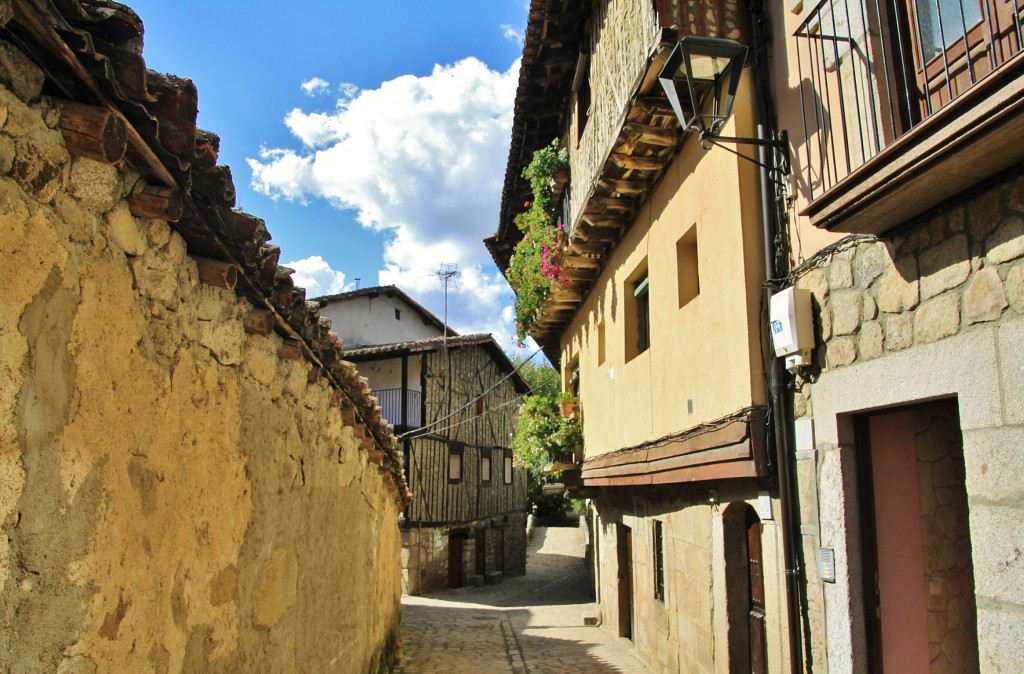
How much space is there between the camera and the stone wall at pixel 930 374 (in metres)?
3.16

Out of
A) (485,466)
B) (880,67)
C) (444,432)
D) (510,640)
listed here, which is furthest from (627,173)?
(485,466)

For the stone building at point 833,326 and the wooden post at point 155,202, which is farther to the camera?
the stone building at point 833,326

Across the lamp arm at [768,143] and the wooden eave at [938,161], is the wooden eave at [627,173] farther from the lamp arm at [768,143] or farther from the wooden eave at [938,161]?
the wooden eave at [938,161]

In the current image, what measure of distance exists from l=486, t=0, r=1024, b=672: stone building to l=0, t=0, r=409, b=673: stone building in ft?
9.60

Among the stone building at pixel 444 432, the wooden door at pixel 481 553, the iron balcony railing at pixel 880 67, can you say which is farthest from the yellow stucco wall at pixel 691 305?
the wooden door at pixel 481 553

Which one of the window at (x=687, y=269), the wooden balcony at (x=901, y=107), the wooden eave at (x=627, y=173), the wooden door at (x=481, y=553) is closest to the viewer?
the wooden balcony at (x=901, y=107)

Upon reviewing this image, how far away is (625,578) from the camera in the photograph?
10688 millimetres

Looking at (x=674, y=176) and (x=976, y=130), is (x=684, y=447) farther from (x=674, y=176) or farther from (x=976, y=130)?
(x=976, y=130)

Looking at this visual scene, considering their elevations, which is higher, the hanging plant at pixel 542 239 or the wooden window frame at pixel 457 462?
the hanging plant at pixel 542 239

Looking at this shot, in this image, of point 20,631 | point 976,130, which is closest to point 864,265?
point 976,130

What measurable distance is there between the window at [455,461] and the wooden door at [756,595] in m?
16.8

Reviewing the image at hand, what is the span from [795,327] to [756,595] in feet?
7.97

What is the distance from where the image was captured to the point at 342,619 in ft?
19.1

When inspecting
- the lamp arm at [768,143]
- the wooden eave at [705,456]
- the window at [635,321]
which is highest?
the lamp arm at [768,143]
